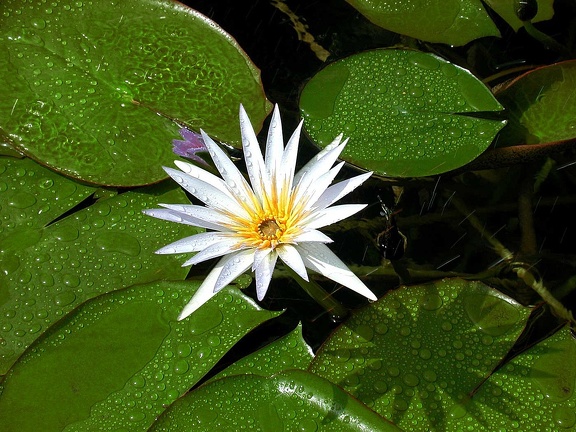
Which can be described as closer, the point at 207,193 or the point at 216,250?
the point at 216,250

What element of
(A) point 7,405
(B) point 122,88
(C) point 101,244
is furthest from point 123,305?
(B) point 122,88

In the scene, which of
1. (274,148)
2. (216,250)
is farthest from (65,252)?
(274,148)

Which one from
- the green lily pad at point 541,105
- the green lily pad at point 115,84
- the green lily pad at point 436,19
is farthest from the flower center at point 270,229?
the green lily pad at point 436,19

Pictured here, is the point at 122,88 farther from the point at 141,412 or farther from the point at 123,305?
the point at 141,412

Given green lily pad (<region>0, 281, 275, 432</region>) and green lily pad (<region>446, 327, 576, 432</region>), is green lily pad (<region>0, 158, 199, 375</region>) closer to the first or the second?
green lily pad (<region>0, 281, 275, 432</region>)

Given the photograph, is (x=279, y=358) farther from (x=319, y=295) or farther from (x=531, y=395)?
(x=531, y=395)

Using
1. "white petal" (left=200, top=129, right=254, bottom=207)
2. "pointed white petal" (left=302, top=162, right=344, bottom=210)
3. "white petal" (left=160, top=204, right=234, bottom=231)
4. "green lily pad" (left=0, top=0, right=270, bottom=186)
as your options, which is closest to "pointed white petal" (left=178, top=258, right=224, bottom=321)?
"white petal" (left=160, top=204, right=234, bottom=231)
